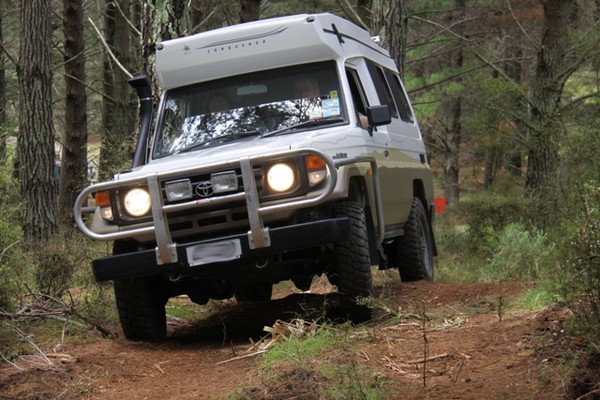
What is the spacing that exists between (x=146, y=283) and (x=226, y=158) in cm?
139

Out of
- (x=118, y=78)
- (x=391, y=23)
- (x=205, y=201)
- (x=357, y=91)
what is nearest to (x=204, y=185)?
(x=205, y=201)

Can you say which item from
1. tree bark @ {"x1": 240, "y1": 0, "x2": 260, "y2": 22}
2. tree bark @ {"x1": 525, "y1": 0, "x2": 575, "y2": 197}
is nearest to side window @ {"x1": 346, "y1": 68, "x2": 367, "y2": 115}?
tree bark @ {"x1": 525, "y1": 0, "x2": 575, "y2": 197}

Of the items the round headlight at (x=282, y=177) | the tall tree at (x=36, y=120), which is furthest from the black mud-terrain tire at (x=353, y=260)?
the tall tree at (x=36, y=120)

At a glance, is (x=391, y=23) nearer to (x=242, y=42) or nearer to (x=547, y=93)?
(x=547, y=93)

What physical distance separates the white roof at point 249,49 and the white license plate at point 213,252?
1941 millimetres

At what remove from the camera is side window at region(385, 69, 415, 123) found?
33.9 ft

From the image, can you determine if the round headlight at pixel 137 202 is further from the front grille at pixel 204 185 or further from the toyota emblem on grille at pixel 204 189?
the toyota emblem on grille at pixel 204 189

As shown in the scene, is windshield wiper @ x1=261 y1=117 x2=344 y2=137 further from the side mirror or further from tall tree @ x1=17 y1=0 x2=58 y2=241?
tall tree @ x1=17 y1=0 x2=58 y2=241

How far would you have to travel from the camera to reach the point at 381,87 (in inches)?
369

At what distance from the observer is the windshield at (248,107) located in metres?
7.79

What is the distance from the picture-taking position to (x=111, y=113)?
22.6 meters

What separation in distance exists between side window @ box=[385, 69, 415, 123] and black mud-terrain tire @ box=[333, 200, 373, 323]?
11.1ft

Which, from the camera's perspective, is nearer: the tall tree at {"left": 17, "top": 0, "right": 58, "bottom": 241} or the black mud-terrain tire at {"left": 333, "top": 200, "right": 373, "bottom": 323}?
the black mud-terrain tire at {"left": 333, "top": 200, "right": 373, "bottom": 323}

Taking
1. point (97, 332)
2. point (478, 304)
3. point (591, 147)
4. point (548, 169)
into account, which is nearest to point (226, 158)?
point (97, 332)
